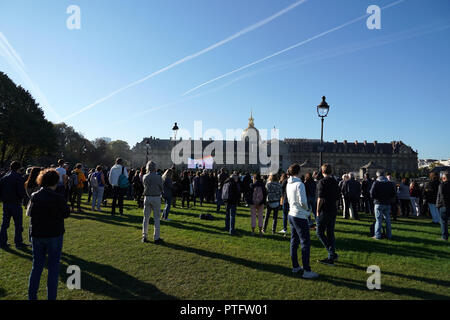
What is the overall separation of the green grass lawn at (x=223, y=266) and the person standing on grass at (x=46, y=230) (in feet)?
1.72

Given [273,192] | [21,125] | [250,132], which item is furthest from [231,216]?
[250,132]

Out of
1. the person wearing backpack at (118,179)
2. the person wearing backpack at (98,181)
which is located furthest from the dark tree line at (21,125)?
the person wearing backpack at (118,179)

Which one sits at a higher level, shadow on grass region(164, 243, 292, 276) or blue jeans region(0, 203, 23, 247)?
blue jeans region(0, 203, 23, 247)

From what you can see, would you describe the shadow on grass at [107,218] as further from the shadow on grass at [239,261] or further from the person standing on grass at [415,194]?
the person standing on grass at [415,194]

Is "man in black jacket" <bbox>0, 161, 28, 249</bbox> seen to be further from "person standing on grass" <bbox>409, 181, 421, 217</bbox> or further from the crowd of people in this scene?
"person standing on grass" <bbox>409, 181, 421, 217</bbox>

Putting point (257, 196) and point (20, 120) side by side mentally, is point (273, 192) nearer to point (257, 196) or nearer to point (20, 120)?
point (257, 196)

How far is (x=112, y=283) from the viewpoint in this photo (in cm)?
464

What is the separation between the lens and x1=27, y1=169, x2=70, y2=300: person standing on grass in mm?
3740

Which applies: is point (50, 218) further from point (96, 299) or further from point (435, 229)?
point (435, 229)

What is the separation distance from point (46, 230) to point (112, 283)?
1630 mm

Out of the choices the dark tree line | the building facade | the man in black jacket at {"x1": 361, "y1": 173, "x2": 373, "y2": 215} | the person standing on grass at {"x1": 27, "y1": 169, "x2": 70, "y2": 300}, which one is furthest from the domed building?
the person standing on grass at {"x1": 27, "y1": 169, "x2": 70, "y2": 300}

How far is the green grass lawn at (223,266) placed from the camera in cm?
437

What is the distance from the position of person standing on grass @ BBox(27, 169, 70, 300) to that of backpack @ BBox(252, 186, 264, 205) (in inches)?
228
